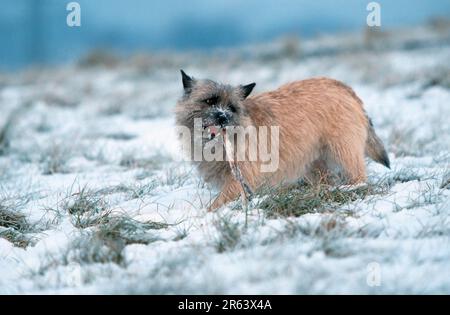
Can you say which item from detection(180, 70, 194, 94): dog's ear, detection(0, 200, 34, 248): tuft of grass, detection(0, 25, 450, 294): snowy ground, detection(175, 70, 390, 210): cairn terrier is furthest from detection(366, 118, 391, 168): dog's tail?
detection(0, 200, 34, 248): tuft of grass

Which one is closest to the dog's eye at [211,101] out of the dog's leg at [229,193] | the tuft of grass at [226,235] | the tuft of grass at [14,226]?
the dog's leg at [229,193]

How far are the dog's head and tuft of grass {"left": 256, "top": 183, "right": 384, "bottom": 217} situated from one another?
732 millimetres

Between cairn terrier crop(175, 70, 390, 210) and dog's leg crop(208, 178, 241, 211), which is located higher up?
cairn terrier crop(175, 70, 390, 210)

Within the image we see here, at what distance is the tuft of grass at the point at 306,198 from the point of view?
380 cm

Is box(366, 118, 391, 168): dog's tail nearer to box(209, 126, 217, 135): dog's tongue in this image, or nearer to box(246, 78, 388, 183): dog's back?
box(246, 78, 388, 183): dog's back

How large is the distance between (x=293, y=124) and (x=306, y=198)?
1219mm

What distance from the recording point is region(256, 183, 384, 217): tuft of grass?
12.5ft

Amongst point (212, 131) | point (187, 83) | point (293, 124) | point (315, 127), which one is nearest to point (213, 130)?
point (212, 131)

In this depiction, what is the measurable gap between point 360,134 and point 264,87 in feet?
22.6

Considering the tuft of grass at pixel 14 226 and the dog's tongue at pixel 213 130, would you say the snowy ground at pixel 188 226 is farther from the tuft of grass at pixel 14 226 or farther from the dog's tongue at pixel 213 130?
the dog's tongue at pixel 213 130

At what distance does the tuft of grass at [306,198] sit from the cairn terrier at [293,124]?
0.48 meters

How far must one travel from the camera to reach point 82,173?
6105 mm

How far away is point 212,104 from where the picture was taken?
4754 mm
